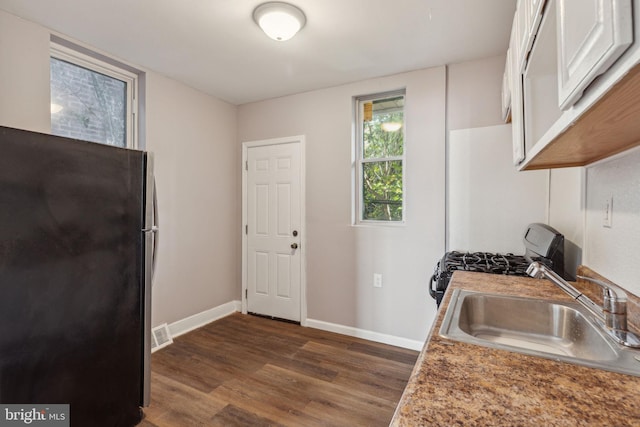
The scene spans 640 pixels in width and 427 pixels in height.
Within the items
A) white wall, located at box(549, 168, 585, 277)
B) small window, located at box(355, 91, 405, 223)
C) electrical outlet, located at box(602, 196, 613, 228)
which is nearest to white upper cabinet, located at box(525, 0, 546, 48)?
electrical outlet, located at box(602, 196, 613, 228)

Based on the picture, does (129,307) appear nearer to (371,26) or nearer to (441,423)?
(441,423)

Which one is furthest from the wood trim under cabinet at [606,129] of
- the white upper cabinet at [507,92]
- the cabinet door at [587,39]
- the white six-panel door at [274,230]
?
the white six-panel door at [274,230]

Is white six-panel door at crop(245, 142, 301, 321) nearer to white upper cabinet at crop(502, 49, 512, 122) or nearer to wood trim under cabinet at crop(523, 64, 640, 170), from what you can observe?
white upper cabinet at crop(502, 49, 512, 122)

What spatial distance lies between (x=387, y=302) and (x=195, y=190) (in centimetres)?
230

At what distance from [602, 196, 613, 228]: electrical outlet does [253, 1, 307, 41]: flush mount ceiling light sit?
195 centimetres

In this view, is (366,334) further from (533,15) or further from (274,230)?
(533,15)

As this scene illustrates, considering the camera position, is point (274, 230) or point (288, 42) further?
point (274, 230)

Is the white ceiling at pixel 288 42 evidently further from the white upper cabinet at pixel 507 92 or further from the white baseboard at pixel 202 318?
the white baseboard at pixel 202 318

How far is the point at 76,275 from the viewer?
1463 mm

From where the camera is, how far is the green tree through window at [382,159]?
302cm

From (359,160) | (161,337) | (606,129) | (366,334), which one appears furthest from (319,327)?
(606,129)

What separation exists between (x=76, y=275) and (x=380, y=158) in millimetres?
2538

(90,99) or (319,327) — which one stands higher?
(90,99)

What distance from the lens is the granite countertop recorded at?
60cm
